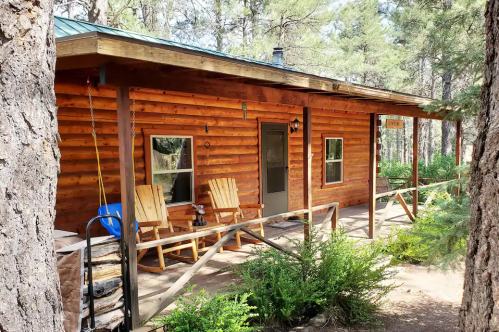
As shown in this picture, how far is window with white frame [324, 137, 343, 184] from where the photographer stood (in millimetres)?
9094

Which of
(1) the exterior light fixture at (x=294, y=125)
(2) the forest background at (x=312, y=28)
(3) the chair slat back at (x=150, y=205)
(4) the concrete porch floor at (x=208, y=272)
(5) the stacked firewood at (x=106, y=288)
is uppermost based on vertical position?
(2) the forest background at (x=312, y=28)

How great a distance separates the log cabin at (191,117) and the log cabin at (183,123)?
13mm

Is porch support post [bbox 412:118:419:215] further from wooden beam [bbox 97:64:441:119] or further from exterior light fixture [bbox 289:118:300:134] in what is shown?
exterior light fixture [bbox 289:118:300:134]

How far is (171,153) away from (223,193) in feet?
3.48

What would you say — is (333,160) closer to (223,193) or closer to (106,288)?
(223,193)

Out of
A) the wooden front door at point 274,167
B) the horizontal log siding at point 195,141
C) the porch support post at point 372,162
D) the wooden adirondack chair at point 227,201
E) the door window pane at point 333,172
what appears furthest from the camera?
the door window pane at point 333,172

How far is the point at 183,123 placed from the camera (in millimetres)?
5996

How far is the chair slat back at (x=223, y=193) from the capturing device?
6.14 metres

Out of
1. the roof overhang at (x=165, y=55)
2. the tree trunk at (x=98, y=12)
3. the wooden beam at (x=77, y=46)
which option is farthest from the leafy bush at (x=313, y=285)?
the tree trunk at (x=98, y=12)

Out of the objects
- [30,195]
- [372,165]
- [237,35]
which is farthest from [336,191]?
[237,35]

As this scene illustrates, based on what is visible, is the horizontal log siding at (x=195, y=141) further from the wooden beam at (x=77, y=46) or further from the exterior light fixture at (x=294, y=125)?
the wooden beam at (x=77, y=46)

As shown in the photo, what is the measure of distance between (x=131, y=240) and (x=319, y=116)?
6061 mm

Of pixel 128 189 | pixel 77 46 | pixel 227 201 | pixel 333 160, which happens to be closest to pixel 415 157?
pixel 333 160

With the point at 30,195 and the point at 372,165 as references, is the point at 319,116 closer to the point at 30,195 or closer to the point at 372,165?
the point at 372,165
